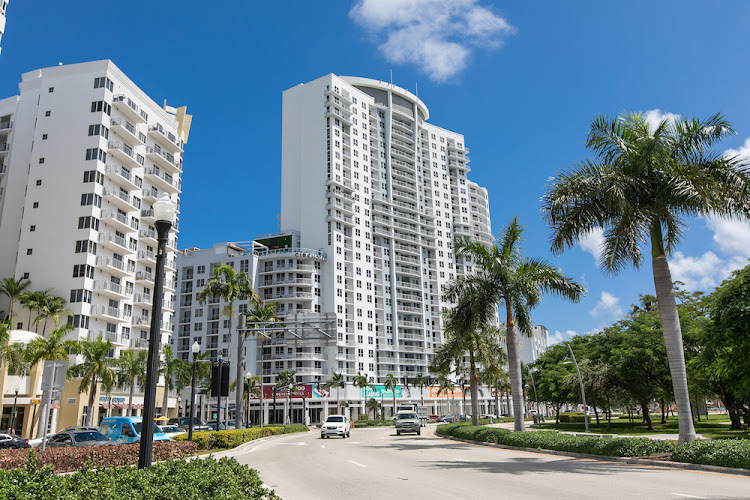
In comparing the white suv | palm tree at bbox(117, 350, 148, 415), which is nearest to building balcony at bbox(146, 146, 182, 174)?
palm tree at bbox(117, 350, 148, 415)

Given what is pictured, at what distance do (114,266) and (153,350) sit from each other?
58.0 metres

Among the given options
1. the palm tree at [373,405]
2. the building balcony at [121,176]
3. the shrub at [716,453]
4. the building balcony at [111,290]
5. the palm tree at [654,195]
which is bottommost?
the palm tree at [373,405]

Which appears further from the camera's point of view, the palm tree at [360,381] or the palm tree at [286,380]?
the palm tree at [360,381]

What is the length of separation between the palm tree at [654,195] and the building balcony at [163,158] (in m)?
61.8

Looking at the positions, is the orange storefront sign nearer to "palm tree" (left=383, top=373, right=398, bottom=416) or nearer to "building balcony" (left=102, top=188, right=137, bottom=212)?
"palm tree" (left=383, top=373, right=398, bottom=416)

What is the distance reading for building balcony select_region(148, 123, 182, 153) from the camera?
7088 cm

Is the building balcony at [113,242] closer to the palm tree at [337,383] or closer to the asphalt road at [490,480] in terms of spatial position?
the palm tree at [337,383]

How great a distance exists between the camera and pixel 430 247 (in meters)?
128

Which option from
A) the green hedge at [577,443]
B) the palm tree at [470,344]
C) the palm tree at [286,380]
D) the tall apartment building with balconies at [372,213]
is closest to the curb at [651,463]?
the green hedge at [577,443]

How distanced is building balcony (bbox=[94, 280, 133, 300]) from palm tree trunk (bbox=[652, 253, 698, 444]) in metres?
55.7

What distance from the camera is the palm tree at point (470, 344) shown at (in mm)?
30969

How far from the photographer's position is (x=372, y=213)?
11844 centimetres

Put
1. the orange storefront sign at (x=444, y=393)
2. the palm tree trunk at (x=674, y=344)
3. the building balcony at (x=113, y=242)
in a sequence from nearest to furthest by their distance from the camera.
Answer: the palm tree trunk at (x=674, y=344) → the building balcony at (x=113, y=242) → the orange storefront sign at (x=444, y=393)

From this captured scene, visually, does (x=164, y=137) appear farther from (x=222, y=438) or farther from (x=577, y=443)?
(x=577, y=443)
